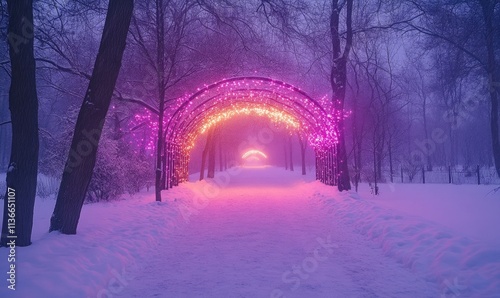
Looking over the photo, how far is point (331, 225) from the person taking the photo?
8.60 metres

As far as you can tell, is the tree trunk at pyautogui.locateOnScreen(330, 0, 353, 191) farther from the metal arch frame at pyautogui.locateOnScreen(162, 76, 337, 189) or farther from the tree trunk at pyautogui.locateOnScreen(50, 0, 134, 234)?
the tree trunk at pyautogui.locateOnScreen(50, 0, 134, 234)

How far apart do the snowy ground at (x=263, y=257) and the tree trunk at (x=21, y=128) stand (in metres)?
0.52

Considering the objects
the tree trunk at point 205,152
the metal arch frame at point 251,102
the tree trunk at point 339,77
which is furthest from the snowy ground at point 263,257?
the tree trunk at point 205,152

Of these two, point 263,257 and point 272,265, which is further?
point 263,257

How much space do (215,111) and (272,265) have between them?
1590 centimetres

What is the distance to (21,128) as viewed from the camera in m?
5.58

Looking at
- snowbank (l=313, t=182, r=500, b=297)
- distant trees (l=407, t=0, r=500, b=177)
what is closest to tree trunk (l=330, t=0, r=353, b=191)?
distant trees (l=407, t=0, r=500, b=177)

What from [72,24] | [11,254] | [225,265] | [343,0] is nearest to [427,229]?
[225,265]

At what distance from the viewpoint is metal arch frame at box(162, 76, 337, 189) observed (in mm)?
15781

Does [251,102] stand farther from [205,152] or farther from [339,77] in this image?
[205,152]

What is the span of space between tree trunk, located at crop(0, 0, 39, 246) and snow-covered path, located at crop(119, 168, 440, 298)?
6.89 ft

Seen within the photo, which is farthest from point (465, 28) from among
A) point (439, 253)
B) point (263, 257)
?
point (263, 257)

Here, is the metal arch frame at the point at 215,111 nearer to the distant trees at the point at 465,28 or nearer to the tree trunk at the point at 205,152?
the tree trunk at the point at 205,152

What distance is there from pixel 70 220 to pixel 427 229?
662 centimetres
